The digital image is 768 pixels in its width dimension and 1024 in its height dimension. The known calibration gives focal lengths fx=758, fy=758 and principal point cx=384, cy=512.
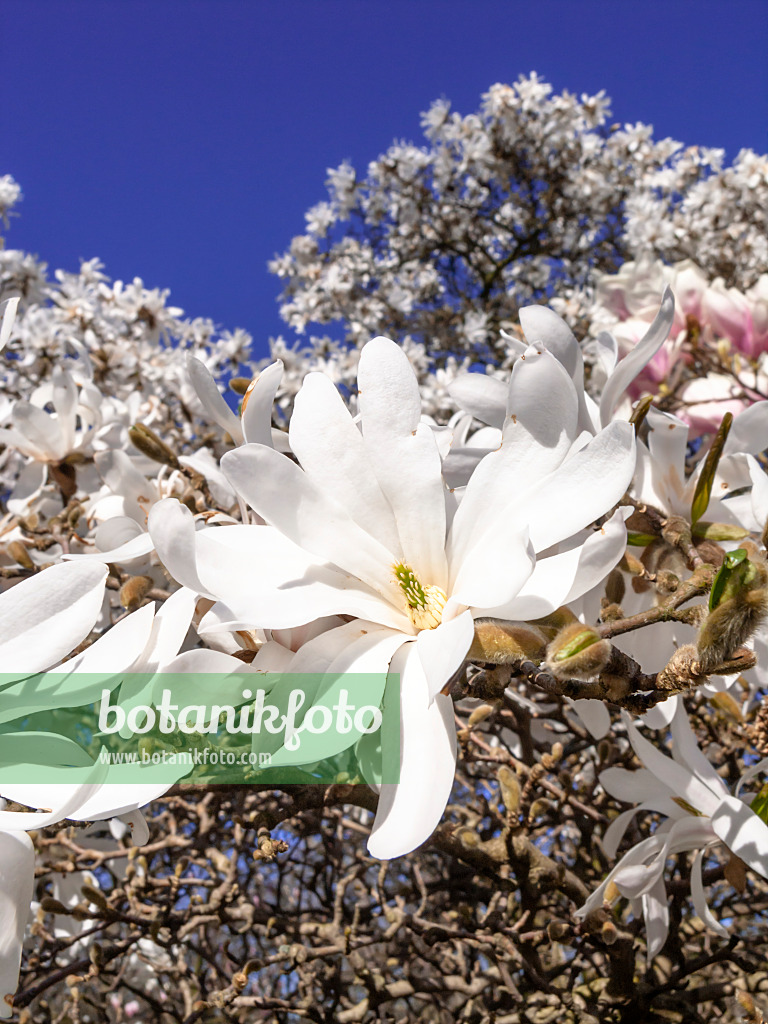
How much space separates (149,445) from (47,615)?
341 mm

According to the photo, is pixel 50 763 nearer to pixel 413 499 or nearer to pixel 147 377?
pixel 413 499

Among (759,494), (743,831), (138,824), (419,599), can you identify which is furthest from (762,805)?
(138,824)

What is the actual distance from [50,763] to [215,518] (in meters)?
0.23

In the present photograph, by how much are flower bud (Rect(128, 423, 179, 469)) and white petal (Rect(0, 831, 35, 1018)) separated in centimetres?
41

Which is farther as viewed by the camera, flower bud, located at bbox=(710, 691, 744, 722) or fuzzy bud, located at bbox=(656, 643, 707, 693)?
flower bud, located at bbox=(710, 691, 744, 722)

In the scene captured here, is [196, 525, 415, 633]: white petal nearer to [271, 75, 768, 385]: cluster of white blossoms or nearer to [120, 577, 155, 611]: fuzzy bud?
[120, 577, 155, 611]: fuzzy bud

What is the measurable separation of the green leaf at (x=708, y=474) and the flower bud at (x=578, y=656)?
260mm

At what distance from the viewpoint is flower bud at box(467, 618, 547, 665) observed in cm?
37

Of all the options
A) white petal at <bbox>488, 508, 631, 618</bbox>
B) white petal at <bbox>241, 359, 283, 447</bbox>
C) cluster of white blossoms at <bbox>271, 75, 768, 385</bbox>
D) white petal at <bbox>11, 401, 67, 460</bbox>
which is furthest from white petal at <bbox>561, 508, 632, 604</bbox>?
cluster of white blossoms at <bbox>271, 75, 768, 385</bbox>

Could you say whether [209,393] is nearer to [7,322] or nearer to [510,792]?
[7,322]

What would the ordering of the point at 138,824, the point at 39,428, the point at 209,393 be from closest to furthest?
the point at 138,824 → the point at 209,393 → the point at 39,428

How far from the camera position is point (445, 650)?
1.15 ft

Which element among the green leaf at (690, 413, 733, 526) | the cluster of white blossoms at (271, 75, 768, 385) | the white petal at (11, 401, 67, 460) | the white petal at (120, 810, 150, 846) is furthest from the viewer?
the cluster of white blossoms at (271, 75, 768, 385)

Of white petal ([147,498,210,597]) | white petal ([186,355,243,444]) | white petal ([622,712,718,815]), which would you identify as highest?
white petal ([186,355,243,444])
